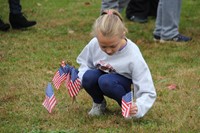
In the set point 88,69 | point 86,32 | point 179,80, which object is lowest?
point 86,32

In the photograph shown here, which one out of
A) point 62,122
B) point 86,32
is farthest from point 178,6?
point 62,122

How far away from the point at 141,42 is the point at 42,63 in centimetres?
142

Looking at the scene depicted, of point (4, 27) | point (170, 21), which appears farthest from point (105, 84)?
point (4, 27)

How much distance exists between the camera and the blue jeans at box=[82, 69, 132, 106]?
128 inches

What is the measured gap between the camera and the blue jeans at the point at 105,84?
3.26 m

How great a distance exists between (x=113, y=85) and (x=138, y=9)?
4.12m

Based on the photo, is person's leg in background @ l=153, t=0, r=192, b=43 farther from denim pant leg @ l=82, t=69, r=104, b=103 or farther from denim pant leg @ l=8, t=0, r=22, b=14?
denim pant leg @ l=82, t=69, r=104, b=103

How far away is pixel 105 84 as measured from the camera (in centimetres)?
326

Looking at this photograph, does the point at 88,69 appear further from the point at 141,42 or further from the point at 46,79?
the point at 141,42

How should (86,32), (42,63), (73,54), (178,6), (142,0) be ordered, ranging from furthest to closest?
1. (142,0)
2. (86,32)
3. (178,6)
4. (73,54)
5. (42,63)

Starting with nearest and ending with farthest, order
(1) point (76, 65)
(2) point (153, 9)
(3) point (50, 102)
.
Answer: (3) point (50, 102)
(1) point (76, 65)
(2) point (153, 9)

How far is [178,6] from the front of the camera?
18.9 feet


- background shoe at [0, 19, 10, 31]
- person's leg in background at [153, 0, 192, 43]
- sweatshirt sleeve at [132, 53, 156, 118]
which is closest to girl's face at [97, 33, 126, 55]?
sweatshirt sleeve at [132, 53, 156, 118]

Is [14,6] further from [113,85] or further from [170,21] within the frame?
[113,85]
